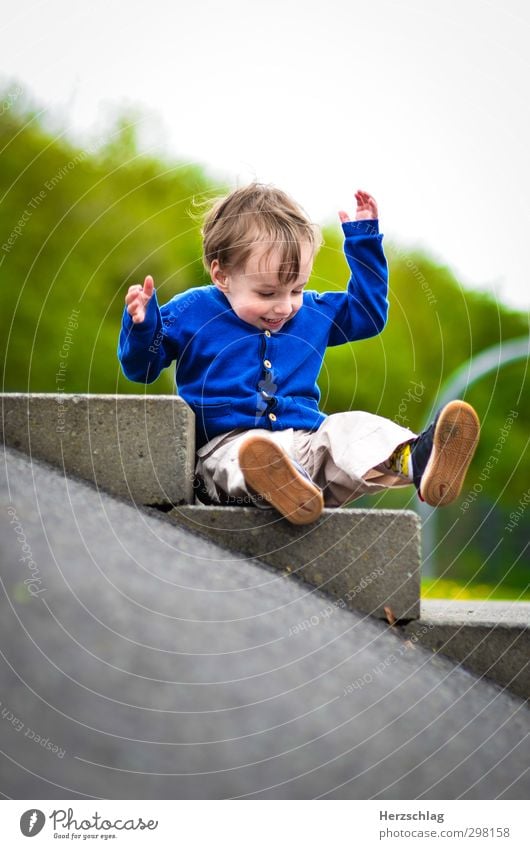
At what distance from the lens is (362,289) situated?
291 centimetres

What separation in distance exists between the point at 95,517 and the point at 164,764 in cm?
71

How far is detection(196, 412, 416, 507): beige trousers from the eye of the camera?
260cm

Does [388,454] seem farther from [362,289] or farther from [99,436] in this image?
[99,436]

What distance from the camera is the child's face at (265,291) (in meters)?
2.75

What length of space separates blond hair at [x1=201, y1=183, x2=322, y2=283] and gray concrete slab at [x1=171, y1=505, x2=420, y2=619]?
30.2 inches

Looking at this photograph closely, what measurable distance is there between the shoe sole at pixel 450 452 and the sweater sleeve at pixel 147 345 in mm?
877

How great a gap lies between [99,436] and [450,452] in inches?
36.6

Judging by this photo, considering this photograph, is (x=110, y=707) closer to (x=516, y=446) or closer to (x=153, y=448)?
(x=153, y=448)

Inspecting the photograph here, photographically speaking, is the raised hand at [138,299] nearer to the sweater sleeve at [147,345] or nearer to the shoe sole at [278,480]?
the sweater sleeve at [147,345]

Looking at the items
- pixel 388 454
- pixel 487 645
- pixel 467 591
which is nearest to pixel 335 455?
pixel 388 454

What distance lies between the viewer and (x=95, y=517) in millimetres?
2287

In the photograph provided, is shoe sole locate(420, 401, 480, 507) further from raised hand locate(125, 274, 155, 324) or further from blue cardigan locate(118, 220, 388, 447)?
raised hand locate(125, 274, 155, 324)

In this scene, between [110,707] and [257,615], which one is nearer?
[110,707]

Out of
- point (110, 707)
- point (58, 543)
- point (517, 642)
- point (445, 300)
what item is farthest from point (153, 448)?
point (445, 300)
